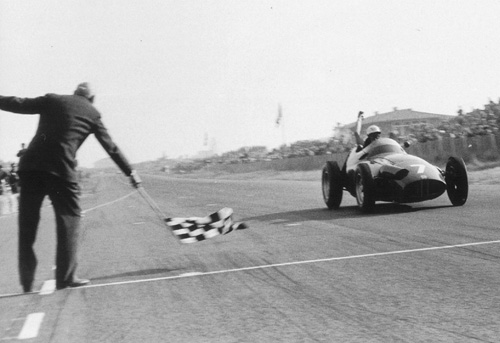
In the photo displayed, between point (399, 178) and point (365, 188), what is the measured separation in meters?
0.60

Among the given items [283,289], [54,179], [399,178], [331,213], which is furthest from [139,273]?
[331,213]

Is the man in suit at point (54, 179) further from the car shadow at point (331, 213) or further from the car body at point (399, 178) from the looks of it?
the car body at point (399, 178)

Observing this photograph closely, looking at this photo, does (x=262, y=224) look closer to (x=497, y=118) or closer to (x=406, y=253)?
(x=406, y=253)

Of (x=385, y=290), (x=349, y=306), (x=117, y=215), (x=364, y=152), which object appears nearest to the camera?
(x=349, y=306)

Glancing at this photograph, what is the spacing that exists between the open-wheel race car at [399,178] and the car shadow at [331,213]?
0.91 feet

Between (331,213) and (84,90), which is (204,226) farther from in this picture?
(331,213)

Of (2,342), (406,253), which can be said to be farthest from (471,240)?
(2,342)

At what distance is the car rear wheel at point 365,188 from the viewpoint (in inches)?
503

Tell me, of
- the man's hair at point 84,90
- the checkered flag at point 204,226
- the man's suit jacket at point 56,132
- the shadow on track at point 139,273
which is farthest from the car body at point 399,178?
the man's suit jacket at point 56,132

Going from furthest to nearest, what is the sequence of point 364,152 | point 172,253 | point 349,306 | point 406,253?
point 364,152 < point 172,253 < point 406,253 < point 349,306

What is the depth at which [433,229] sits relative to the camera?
32.3 feet

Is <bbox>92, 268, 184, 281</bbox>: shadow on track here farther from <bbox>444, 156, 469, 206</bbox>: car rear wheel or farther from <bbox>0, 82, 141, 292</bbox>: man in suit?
<bbox>444, 156, 469, 206</bbox>: car rear wheel

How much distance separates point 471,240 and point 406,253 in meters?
1.11

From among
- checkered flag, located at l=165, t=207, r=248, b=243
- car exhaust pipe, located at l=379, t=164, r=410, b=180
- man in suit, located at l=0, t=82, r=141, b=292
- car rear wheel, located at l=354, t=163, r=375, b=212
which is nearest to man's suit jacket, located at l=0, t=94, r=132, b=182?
man in suit, located at l=0, t=82, r=141, b=292
